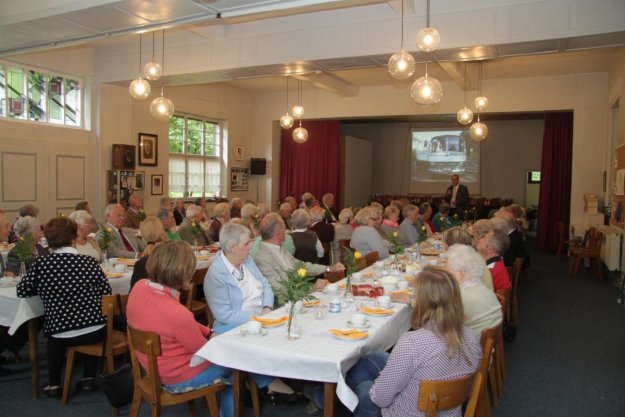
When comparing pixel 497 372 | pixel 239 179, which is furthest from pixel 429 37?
pixel 239 179

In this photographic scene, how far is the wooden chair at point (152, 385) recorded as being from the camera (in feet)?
8.51

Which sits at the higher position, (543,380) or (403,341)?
(403,341)

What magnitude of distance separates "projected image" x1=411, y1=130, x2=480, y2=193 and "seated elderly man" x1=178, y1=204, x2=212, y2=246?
10.6 metres

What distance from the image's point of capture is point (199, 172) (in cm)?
1256

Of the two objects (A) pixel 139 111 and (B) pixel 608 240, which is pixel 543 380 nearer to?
(B) pixel 608 240

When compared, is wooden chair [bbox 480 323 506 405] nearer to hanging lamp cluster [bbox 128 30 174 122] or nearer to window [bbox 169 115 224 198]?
hanging lamp cluster [bbox 128 30 174 122]

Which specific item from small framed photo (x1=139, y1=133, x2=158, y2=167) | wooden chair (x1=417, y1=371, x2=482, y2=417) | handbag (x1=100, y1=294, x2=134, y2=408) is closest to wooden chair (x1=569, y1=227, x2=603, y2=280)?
wooden chair (x1=417, y1=371, x2=482, y2=417)

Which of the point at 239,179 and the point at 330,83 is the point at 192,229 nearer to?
the point at 330,83

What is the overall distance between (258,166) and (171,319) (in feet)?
36.5

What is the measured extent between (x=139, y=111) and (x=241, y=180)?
361 cm

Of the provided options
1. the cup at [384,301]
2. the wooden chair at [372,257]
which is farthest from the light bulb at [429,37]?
the cup at [384,301]

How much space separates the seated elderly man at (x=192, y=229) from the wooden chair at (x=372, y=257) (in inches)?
85.2

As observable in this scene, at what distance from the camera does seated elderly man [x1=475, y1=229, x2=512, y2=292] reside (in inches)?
172

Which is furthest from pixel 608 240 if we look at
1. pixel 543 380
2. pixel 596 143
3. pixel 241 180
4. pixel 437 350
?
pixel 241 180
